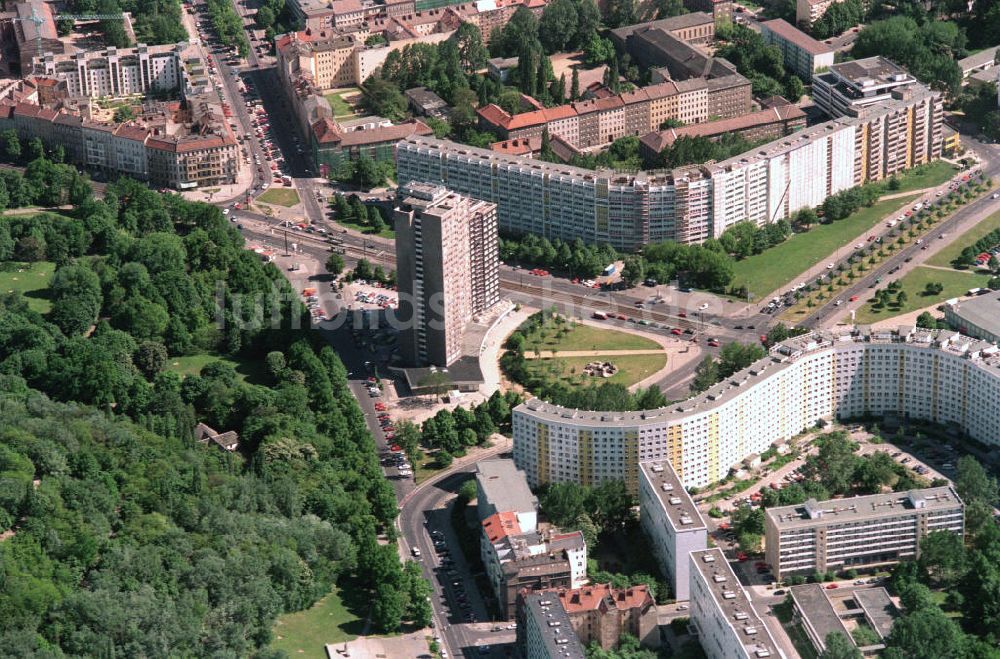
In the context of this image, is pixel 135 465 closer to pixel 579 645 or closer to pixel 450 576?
pixel 450 576

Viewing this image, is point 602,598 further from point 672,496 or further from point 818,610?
point 818,610

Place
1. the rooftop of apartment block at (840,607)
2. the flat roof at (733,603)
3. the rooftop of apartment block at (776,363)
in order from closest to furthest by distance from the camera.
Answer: the flat roof at (733,603) < the rooftop of apartment block at (840,607) < the rooftop of apartment block at (776,363)

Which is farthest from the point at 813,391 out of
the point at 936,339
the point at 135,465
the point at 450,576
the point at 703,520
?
the point at 135,465

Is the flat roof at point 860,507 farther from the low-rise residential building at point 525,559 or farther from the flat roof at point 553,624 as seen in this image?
the flat roof at point 553,624

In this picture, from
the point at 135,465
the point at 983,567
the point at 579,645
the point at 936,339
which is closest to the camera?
the point at 579,645

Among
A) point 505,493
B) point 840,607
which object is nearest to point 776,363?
point 840,607

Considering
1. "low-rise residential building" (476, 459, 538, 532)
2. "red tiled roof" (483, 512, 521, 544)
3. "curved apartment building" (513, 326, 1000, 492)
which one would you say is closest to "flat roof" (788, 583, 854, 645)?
"curved apartment building" (513, 326, 1000, 492)

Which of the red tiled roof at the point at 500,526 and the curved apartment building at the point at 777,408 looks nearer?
the red tiled roof at the point at 500,526

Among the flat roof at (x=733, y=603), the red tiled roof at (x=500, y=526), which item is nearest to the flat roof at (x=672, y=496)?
the flat roof at (x=733, y=603)
